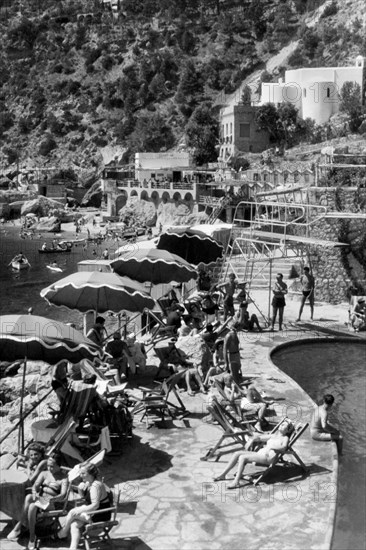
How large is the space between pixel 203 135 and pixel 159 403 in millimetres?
73927

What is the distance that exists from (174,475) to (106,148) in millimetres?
93341

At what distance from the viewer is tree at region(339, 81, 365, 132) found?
69.1m

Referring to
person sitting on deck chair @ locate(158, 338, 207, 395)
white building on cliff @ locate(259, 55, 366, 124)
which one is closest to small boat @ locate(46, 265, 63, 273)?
person sitting on deck chair @ locate(158, 338, 207, 395)

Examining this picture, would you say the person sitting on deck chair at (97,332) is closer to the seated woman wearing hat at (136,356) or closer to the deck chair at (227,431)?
the seated woman wearing hat at (136,356)

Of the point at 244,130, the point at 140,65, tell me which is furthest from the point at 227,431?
the point at 140,65

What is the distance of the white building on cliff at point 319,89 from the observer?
2968 inches

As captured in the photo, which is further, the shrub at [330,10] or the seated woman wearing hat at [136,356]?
the shrub at [330,10]

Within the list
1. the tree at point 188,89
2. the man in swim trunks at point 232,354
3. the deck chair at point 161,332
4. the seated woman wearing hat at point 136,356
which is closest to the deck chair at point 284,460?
the man in swim trunks at point 232,354

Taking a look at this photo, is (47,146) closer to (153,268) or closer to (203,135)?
Result: (203,135)

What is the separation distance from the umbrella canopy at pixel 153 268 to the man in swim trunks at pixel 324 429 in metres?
6.27

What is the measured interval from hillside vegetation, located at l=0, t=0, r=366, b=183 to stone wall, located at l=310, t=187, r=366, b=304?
61259 mm

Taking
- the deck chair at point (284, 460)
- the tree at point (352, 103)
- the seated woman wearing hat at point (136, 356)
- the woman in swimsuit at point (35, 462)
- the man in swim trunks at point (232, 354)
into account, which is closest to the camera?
the woman in swimsuit at point (35, 462)

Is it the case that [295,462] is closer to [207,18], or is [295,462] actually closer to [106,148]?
[106,148]

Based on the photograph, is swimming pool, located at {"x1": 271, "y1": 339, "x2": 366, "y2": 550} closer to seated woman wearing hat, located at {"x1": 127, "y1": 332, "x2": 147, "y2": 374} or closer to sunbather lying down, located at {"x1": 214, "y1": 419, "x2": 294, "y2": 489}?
sunbather lying down, located at {"x1": 214, "y1": 419, "x2": 294, "y2": 489}
